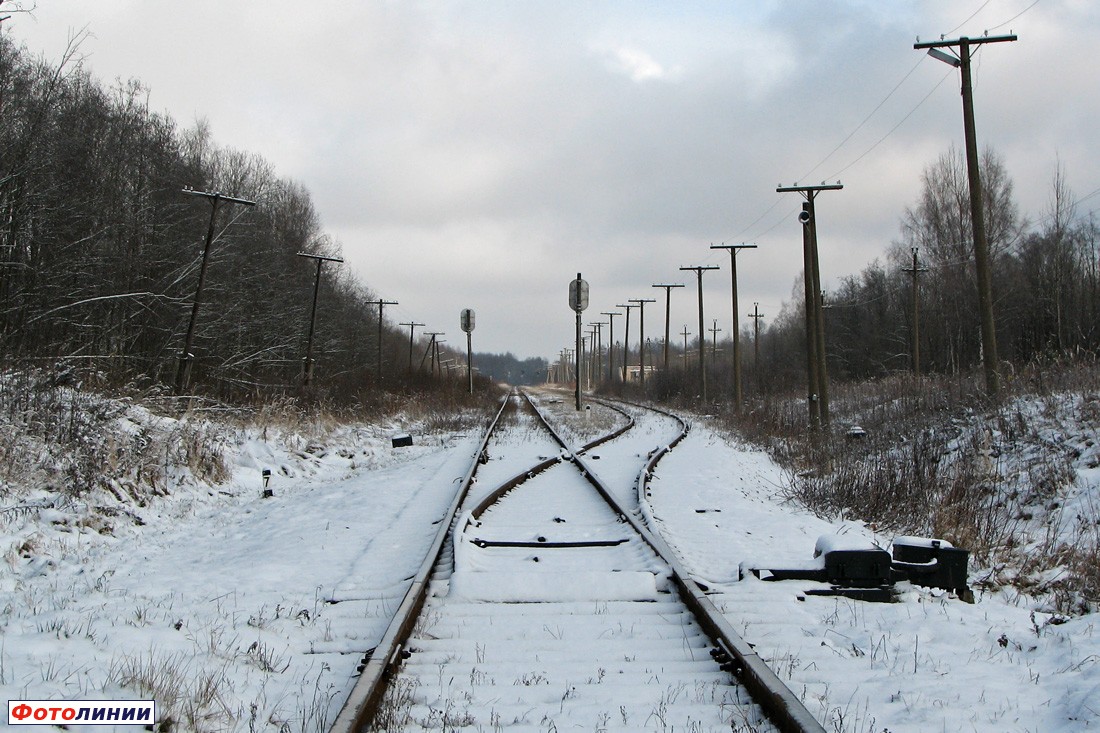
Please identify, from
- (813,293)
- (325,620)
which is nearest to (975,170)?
(813,293)

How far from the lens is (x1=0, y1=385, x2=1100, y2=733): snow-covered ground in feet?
11.0

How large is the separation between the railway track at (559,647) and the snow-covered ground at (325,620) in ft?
0.79

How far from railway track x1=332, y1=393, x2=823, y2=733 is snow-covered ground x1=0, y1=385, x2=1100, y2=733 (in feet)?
0.79

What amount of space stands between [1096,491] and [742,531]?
546 cm

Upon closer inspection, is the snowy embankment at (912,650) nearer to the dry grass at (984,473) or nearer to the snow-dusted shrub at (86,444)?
the dry grass at (984,473)

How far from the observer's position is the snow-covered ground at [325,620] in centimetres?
335

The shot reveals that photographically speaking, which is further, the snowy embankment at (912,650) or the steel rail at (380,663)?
the snowy embankment at (912,650)

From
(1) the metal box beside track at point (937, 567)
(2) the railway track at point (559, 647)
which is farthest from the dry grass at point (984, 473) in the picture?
(2) the railway track at point (559, 647)

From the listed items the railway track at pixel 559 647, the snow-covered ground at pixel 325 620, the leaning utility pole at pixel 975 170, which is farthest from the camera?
the leaning utility pole at pixel 975 170

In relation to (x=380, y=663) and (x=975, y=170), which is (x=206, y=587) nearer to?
(x=380, y=663)

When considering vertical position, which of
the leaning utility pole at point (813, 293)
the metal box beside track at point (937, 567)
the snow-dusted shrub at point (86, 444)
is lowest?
the metal box beside track at point (937, 567)

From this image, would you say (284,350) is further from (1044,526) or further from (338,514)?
(1044,526)

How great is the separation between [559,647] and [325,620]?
153 centimetres

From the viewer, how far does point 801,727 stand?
2834 mm
